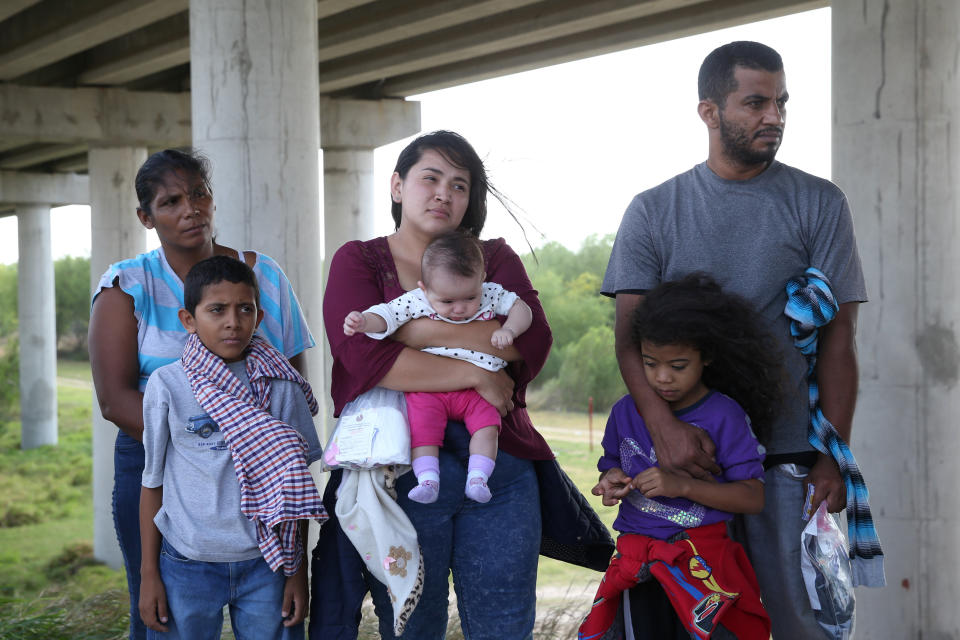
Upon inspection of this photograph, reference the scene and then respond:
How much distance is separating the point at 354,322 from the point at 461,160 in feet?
2.03

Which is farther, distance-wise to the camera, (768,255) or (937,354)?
(937,354)

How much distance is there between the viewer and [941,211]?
5.64m

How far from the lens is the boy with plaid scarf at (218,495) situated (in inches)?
110

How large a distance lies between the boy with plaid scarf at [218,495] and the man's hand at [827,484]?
4.85ft

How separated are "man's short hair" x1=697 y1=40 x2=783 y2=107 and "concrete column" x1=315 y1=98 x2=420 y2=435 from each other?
37.1 ft

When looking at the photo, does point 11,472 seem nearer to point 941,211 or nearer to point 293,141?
point 293,141

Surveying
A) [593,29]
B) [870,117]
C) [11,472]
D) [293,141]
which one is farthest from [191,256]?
[11,472]

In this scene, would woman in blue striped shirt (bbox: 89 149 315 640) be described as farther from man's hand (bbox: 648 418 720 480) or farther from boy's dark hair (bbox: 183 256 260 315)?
man's hand (bbox: 648 418 720 480)

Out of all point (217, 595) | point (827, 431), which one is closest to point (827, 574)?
point (827, 431)

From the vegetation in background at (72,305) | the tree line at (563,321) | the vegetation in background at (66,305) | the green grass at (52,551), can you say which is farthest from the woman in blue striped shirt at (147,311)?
the vegetation in background at (72,305)

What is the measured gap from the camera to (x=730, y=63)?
2.85m

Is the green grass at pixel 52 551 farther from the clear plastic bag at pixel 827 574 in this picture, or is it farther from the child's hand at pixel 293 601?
the clear plastic bag at pixel 827 574

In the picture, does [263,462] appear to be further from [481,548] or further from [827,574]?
[827,574]

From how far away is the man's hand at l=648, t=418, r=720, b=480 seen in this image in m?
2.70
